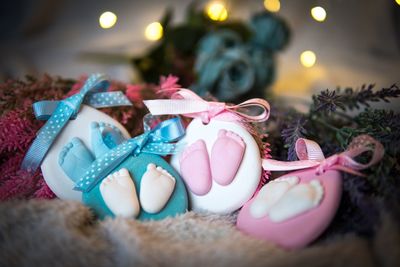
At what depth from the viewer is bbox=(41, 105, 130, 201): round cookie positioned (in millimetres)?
714

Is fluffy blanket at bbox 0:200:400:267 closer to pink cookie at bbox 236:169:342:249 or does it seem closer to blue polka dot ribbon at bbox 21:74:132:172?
pink cookie at bbox 236:169:342:249

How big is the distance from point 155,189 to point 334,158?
30 centimetres

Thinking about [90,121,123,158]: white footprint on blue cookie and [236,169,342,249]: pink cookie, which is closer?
[236,169,342,249]: pink cookie

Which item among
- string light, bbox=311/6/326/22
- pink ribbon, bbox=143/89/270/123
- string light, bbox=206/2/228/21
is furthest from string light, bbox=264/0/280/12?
pink ribbon, bbox=143/89/270/123

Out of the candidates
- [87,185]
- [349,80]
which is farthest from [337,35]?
[87,185]

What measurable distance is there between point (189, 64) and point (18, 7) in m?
0.74

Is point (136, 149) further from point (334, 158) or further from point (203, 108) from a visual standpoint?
point (334, 158)

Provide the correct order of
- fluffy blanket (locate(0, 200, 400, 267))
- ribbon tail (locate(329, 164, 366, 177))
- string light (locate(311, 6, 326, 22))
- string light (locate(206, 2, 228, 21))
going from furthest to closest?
string light (locate(206, 2, 228, 21))
string light (locate(311, 6, 326, 22))
ribbon tail (locate(329, 164, 366, 177))
fluffy blanket (locate(0, 200, 400, 267))

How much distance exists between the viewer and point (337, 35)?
138cm

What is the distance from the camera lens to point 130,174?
681 mm

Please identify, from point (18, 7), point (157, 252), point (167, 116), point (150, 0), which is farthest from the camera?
point (150, 0)

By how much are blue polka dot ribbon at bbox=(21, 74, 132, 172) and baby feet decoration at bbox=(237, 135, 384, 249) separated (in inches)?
14.6

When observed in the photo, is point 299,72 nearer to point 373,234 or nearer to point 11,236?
point 373,234

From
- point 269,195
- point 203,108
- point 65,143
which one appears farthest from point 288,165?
point 65,143
